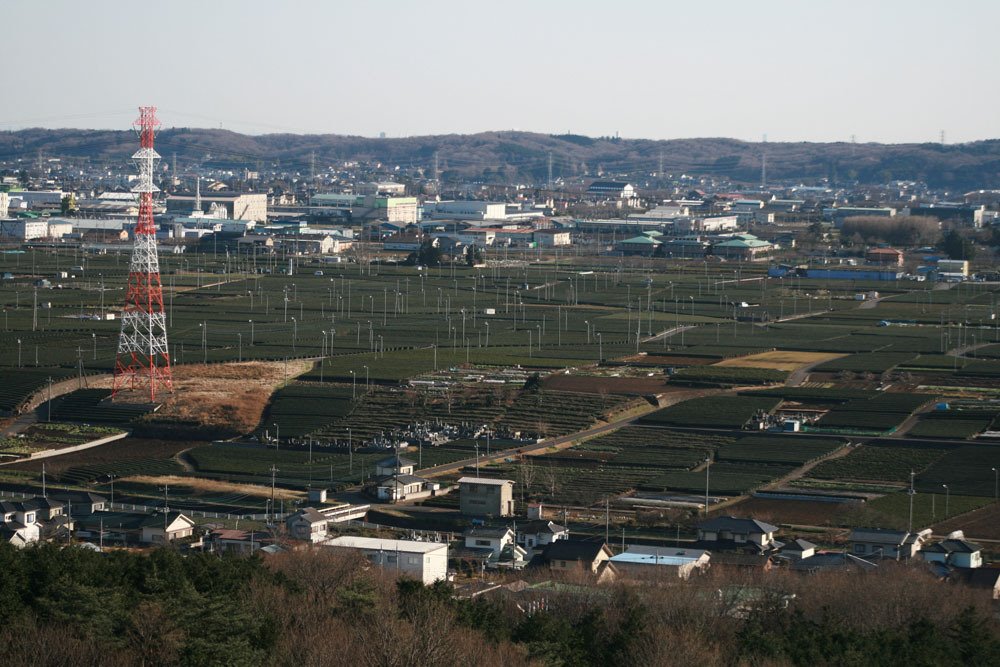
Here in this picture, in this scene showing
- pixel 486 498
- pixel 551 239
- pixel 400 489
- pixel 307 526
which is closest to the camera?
pixel 307 526

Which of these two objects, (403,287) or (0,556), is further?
(403,287)

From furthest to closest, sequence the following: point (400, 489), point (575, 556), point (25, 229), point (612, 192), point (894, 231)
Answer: point (612, 192) < point (894, 231) < point (25, 229) < point (400, 489) < point (575, 556)

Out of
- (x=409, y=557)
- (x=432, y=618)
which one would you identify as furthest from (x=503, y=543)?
(x=432, y=618)

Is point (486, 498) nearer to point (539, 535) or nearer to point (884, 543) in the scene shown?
point (539, 535)

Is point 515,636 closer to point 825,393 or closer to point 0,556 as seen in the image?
point 0,556

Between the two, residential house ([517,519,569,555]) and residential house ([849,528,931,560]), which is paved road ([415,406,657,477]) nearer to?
residential house ([517,519,569,555])

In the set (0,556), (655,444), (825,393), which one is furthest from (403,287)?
(0,556)
